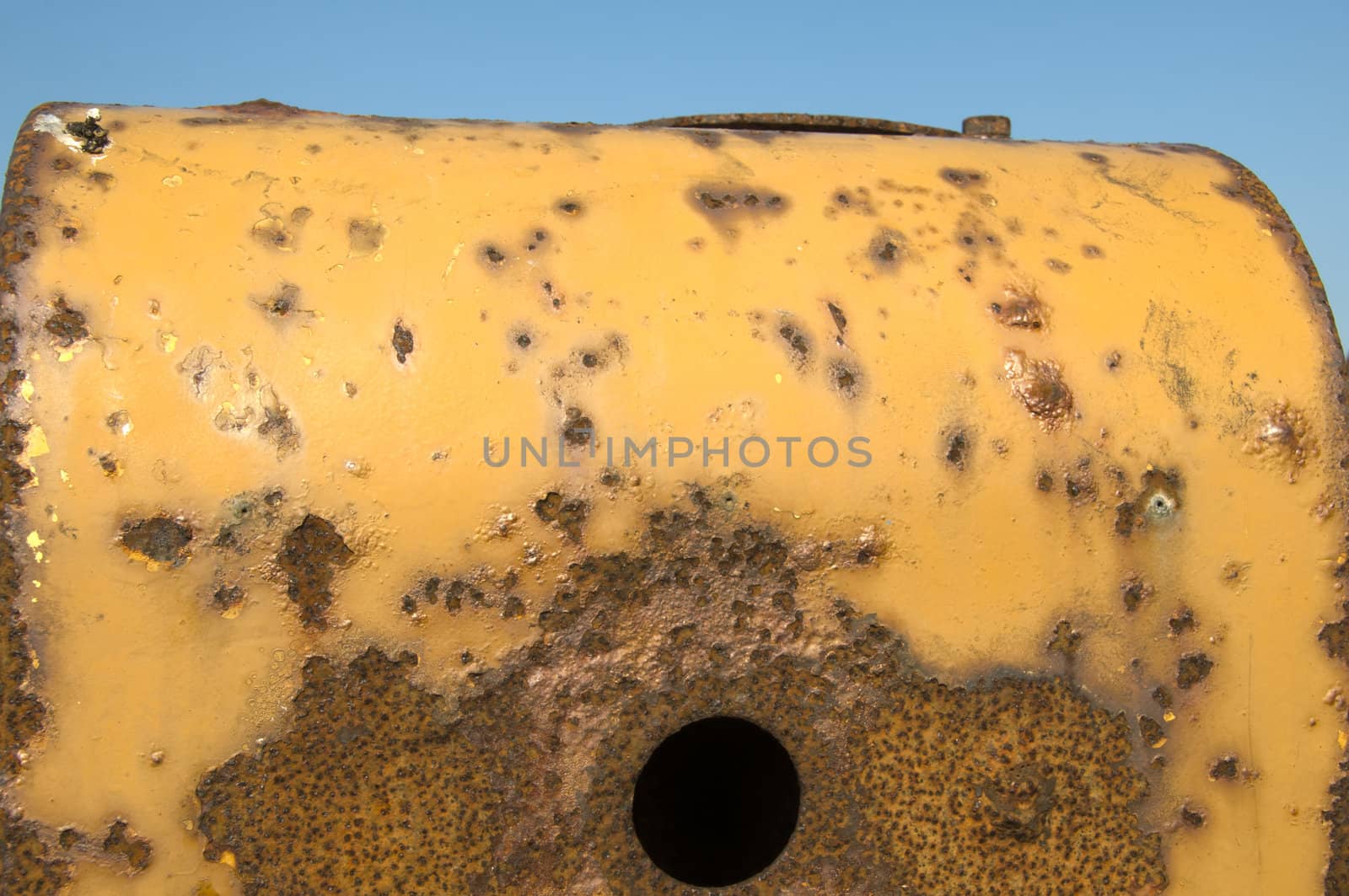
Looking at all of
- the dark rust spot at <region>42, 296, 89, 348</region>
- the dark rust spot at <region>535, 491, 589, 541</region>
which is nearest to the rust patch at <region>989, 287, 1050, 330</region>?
the dark rust spot at <region>535, 491, 589, 541</region>

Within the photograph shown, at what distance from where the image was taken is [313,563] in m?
1.35

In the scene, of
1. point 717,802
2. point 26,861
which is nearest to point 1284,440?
point 717,802

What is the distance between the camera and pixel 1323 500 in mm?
1548

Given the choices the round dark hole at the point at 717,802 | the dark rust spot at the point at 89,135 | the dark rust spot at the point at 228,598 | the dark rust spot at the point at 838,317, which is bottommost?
the round dark hole at the point at 717,802

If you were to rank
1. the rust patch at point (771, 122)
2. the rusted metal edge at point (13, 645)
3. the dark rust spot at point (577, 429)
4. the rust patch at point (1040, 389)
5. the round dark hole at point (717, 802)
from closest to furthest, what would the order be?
the rusted metal edge at point (13, 645) → the dark rust spot at point (577, 429) → the rust patch at point (1040, 389) → the round dark hole at point (717, 802) → the rust patch at point (771, 122)

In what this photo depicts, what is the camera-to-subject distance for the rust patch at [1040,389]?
150cm

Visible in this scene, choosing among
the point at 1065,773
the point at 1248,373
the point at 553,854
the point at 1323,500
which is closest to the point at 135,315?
the point at 553,854

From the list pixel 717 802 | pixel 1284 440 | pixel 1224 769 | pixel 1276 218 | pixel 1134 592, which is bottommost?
pixel 717 802

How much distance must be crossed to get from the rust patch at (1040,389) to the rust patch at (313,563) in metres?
0.88

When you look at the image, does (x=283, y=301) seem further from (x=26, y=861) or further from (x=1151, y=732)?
(x=1151, y=732)

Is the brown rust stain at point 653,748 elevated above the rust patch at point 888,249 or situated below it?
below

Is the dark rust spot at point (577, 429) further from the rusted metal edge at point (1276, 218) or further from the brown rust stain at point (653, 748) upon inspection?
the rusted metal edge at point (1276, 218)

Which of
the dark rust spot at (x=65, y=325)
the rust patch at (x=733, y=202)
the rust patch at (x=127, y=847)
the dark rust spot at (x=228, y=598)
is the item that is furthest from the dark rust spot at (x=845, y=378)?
the rust patch at (x=127, y=847)

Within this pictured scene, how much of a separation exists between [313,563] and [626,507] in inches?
15.1
